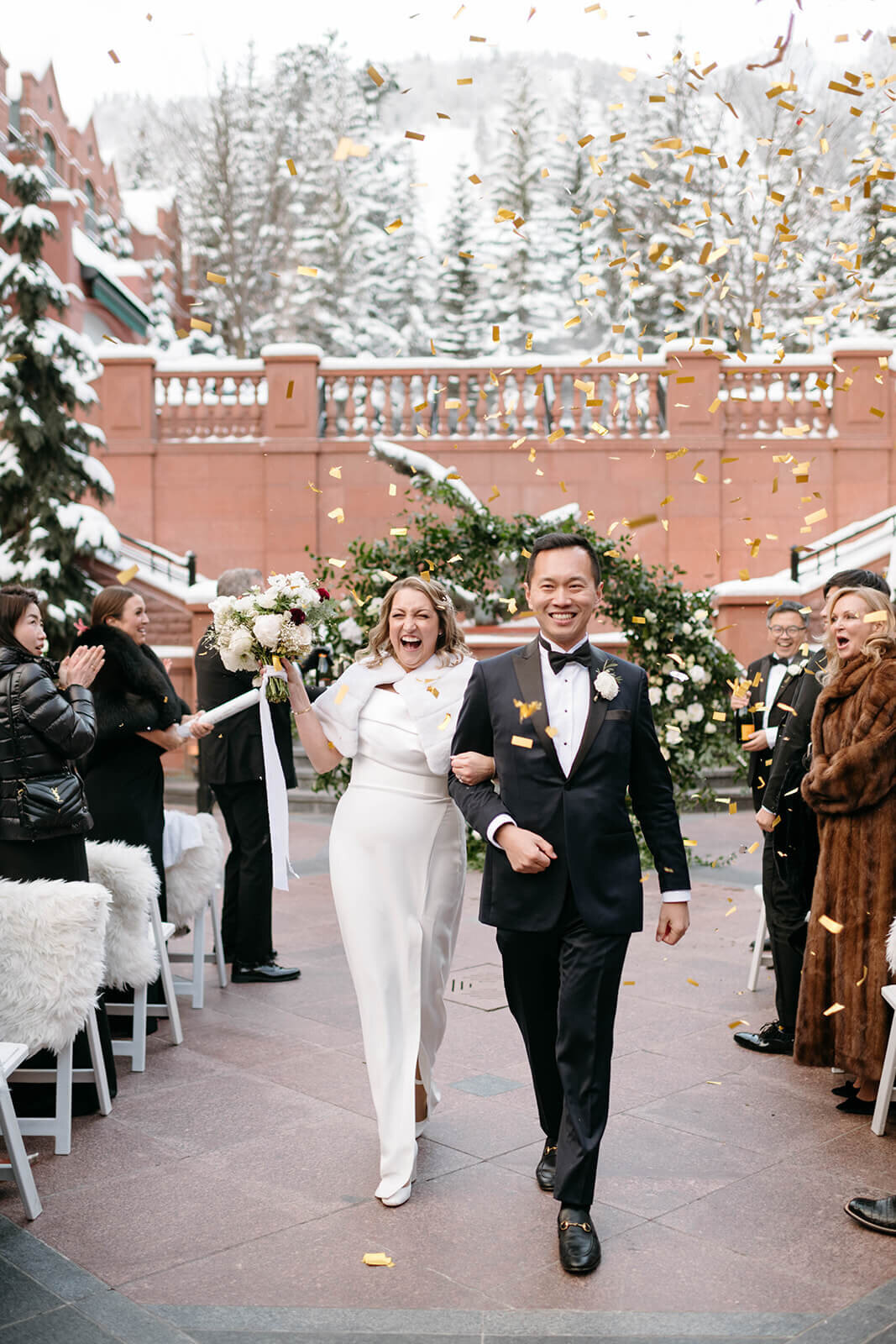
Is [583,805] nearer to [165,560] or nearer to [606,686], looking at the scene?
[606,686]

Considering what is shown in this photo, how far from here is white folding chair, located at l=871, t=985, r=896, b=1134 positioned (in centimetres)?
470

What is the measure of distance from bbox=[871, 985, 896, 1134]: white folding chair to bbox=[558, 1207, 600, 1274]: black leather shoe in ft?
5.09

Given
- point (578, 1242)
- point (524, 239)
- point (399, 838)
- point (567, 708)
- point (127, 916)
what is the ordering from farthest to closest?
1. point (524, 239)
2. point (127, 916)
3. point (399, 838)
4. point (567, 708)
5. point (578, 1242)

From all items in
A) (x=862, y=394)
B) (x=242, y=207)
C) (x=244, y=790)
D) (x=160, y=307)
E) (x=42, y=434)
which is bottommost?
(x=244, y=790)

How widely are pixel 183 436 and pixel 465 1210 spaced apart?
19.3 m

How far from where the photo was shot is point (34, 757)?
489 cm

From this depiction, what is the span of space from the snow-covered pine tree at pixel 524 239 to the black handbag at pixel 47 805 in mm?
41391

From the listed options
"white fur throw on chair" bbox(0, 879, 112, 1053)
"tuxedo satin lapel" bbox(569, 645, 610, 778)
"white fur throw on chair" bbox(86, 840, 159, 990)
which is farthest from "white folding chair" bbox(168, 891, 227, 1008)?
"tuxedo satin lapel" bbox(569, 645, 610, 778)

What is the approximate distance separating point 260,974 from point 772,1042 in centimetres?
293

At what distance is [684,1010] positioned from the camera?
6.52 m

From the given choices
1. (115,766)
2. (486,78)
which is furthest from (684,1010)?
(486,78)

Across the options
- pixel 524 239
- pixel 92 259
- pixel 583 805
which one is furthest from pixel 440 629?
pixel 524 239

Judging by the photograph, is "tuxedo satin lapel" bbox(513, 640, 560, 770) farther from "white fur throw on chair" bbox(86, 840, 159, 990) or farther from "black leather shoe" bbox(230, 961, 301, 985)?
"black leather shoe" bbox(230, 961, 301, 985)

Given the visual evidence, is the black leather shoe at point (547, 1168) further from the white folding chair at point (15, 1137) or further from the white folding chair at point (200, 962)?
the white folding chair at point (200, 962)
